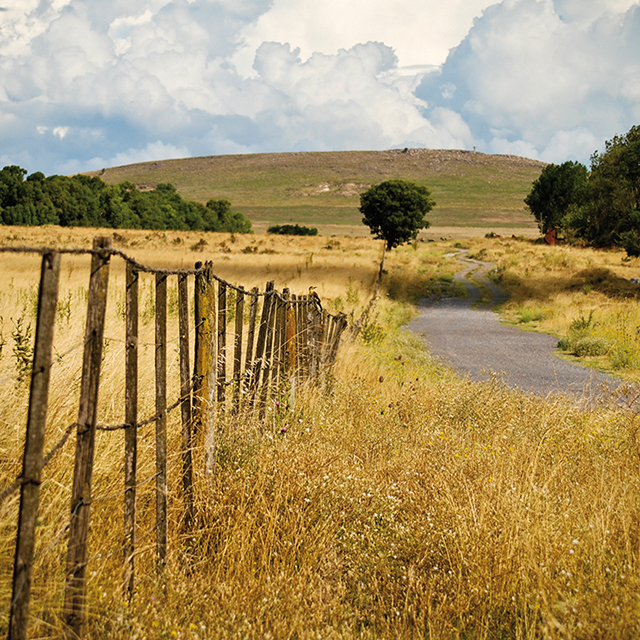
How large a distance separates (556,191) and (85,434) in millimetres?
73924

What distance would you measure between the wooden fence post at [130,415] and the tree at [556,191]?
6993cm

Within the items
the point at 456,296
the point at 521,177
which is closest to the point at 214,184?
the point at 521,177

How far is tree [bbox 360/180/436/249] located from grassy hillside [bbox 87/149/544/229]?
2873 inches

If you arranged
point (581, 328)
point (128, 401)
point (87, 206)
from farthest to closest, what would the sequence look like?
point (87, 206) < point (581, 328) < point (128, 401)

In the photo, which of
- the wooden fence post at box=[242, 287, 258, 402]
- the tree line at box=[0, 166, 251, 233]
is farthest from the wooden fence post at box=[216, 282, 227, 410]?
the tree line at box=[0, 166, 251, 233]

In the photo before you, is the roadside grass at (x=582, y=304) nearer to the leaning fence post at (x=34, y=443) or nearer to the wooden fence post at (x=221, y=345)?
the wooden fence post at (x=221, y=345)

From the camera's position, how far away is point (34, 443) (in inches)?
70.8

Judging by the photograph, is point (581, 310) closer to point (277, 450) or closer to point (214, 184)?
point (277, 450)

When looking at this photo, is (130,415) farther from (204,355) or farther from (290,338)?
(290,338)

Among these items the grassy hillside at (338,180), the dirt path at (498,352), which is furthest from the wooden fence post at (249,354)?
the grassy hillside at (338,180)

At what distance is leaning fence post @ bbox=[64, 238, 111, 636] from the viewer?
211 cm

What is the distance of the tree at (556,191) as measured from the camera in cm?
6656

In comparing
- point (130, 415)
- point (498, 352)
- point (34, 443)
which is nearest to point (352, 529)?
point (130, 415)

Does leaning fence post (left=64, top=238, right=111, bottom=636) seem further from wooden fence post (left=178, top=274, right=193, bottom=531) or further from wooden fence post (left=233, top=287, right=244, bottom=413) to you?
wooden fence post (left=233, top=287, right=244, bottom=413)
